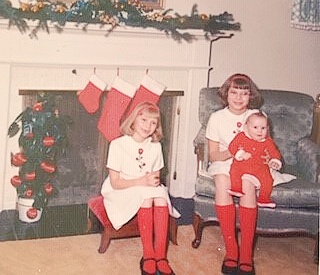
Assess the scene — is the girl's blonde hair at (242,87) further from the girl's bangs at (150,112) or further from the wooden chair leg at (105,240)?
the wooden chair leg at (105,240)

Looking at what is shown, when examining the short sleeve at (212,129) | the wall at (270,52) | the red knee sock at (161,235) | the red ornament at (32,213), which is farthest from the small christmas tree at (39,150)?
the wall at (270,52)

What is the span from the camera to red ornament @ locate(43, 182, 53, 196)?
5.99 ft

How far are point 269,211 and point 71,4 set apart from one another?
2.86ft

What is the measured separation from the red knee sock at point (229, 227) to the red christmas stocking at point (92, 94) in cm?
49

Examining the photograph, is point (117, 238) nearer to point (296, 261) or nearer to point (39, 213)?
point (39, 213)

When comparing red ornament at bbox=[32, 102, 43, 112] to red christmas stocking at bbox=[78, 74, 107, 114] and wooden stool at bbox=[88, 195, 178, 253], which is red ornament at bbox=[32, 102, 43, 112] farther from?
wooden stool at bbox=[88, 195, 178, 253]

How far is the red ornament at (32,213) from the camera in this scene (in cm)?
179

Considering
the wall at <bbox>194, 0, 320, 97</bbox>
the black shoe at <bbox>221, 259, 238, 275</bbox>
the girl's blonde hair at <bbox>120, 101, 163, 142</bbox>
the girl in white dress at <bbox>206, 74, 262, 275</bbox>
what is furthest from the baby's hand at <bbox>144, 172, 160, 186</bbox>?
the wall at <bbox>194, 0, 320, 97</bbox>

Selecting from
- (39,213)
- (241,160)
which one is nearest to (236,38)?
(241,160)

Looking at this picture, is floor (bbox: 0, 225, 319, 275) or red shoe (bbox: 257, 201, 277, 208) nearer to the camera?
floor (bbox: 0, 225, 319, 275)

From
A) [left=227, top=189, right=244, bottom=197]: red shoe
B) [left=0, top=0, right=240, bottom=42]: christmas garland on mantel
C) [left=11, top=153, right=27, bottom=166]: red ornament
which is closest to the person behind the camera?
[left=0, top=0, right=240, bottom=42]: christmas garland on mantel

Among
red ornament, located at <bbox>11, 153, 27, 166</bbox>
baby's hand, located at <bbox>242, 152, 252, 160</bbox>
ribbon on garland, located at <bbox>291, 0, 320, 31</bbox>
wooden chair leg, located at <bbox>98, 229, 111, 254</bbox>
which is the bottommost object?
wooden chair leg, located at <bbox>98, 229, 111, 254</bbox>

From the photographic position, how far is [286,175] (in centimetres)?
196

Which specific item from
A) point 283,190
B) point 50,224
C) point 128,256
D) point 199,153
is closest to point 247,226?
point 283,190
